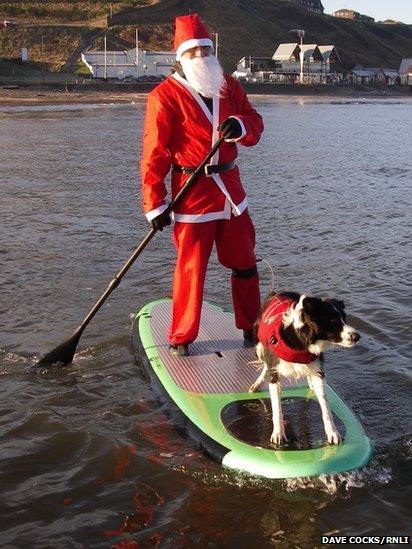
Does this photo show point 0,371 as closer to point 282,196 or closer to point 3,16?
point 282,196

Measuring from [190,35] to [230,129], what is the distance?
84 cm

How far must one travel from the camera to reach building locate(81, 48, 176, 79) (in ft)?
328

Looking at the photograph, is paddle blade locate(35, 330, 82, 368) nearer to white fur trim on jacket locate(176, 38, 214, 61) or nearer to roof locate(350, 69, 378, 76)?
white fur trim on jacket locate(176, 38, 214, 61)

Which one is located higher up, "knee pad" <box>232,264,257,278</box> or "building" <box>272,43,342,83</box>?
"building" <box>272,43,342,83</box>

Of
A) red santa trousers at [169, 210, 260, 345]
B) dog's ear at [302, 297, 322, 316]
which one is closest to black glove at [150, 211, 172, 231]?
red santa trousers at [169, 210, 260, 345]

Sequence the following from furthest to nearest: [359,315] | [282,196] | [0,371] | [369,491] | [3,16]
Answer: [3,16] → [282,196] → [359,315] → [0,371] → [369,491]

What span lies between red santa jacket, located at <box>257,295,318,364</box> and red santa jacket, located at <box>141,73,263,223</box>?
110 centimetres

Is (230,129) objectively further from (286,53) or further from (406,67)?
(406,67)

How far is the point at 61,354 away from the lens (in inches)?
244

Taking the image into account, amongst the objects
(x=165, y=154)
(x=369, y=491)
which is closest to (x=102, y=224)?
(x=165, y=154)

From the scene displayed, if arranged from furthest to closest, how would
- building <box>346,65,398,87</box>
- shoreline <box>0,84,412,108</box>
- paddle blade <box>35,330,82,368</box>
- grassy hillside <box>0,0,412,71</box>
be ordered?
building <box>346,65,398,87</box> < grassy hillside <box>0,0,412,71</box> < shoreline <box>0,84,412,108</box> < paddle blade <box>35,330,82,368</box>

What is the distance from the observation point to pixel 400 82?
138 meters

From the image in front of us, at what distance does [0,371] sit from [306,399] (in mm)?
2742

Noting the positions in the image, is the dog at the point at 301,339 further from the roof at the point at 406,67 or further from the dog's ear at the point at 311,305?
the roof at the point at 406,67
